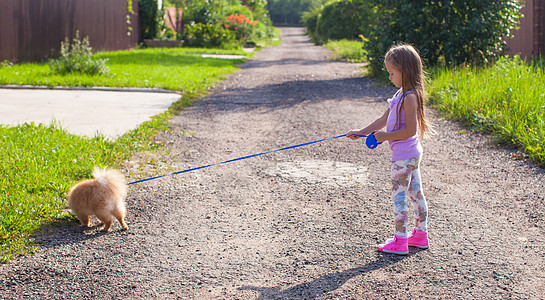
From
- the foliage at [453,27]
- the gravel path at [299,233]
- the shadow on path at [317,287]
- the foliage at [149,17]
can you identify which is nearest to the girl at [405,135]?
the gravel path at [299,233]

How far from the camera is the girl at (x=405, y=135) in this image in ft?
10.7

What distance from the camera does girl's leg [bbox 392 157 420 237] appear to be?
3340 mm

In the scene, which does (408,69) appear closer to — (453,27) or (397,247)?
(397,247)

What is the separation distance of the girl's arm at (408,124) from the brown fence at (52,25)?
1267 centimetres

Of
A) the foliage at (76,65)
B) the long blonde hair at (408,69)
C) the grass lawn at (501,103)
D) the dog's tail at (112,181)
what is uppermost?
the long blonde hair at (408,69)

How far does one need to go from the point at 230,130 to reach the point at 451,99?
11.8ft

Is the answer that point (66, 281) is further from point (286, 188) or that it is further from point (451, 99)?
point (451, 99)

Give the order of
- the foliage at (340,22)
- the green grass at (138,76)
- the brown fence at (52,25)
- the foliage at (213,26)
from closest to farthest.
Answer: the green grass at (138,76), the brown fence at (52,25), the foliage at (213,26), the foliage at (340,22)

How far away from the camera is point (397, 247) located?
3328 millimetres

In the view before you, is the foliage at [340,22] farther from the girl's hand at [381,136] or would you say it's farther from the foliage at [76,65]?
the girl's hand at [381,136]

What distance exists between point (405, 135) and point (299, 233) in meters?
1.05

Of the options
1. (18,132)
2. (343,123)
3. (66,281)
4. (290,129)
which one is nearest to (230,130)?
(290,129)

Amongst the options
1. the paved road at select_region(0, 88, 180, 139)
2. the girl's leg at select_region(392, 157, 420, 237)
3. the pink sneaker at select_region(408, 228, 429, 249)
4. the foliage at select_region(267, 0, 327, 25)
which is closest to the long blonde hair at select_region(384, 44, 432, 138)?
the girl's leg at select_region(392, 157, 420, 237)

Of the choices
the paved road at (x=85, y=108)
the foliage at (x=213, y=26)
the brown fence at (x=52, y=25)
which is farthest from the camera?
the foliage at (x=213, y=26)
